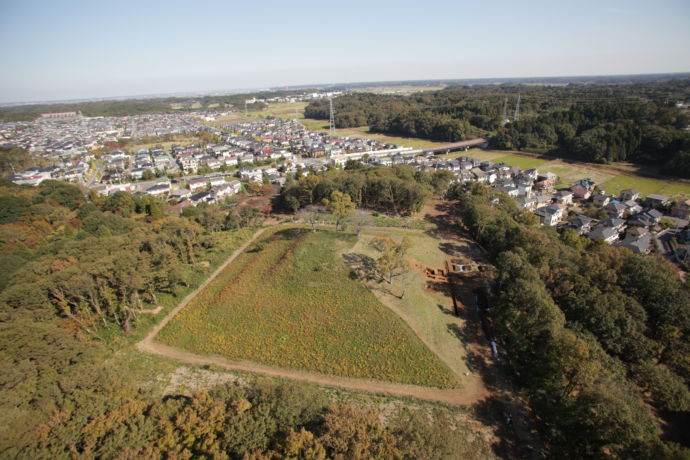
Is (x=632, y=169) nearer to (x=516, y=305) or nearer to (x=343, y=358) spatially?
(x=516, y=305)

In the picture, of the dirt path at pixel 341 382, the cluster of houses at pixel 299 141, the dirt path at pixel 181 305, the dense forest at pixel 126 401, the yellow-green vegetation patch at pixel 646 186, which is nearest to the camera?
the dense forest at pixel 126 401

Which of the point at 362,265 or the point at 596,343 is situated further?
the point at 362,265

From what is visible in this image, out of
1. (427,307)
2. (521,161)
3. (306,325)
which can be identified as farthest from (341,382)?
(521,161)

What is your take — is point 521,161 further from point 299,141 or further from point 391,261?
point 391,261

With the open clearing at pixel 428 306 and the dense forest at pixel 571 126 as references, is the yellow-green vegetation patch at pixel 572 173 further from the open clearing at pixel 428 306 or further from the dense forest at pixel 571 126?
the open clearing at pixel 428 306

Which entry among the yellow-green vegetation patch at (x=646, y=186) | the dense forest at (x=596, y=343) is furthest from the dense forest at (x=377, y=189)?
the yellow-green vegetation patch at (x=646, y=186)

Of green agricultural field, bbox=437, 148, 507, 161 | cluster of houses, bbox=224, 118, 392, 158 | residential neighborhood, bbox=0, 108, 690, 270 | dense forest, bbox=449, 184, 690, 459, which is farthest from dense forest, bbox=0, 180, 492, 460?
green agricultural field, bbox=437, 148, 507, 161

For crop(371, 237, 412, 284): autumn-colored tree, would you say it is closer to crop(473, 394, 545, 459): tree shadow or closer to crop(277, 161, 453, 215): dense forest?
crop(473, 394, 545, 459): tree shadow
